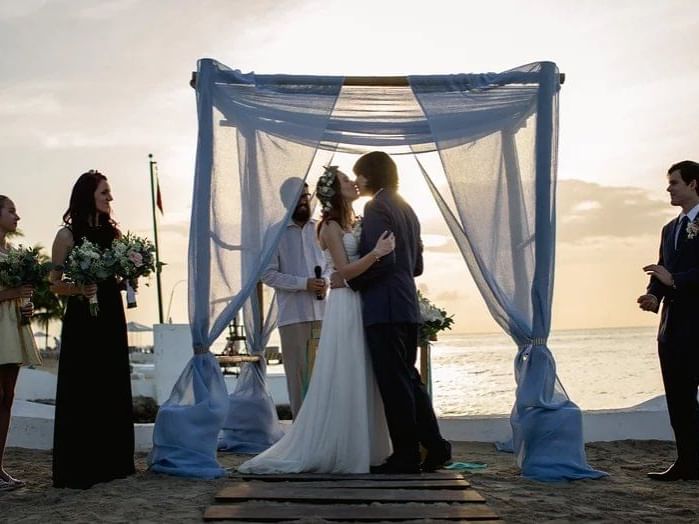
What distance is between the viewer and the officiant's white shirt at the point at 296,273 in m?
6.96

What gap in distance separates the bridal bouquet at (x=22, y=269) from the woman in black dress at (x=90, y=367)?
0.09 m

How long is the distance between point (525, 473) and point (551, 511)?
1146mm

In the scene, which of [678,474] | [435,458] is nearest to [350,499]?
[435,458]

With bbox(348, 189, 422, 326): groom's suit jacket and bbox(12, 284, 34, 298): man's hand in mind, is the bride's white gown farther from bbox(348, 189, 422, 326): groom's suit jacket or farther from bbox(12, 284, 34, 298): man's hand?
bbox(12, 284, 34, 298): man's hand

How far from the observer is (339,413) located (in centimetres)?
581

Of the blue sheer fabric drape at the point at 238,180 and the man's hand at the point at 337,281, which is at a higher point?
the blue sheer fabric drape at the point at 238,180

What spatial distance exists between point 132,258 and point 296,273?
167 centimetres

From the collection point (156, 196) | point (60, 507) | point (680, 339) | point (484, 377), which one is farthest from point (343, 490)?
point (484, 377)

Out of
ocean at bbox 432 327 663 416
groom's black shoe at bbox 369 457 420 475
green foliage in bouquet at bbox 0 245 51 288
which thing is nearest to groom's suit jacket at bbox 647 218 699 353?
groom's black shoe at bbox 369 457 420 475

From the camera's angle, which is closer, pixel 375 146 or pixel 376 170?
pixel 376 170

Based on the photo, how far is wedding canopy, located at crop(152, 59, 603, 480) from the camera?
610cm

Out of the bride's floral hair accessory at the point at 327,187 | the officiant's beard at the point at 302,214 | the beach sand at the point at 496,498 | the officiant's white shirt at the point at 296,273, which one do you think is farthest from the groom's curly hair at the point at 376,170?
the beach sand at the point at 496,498

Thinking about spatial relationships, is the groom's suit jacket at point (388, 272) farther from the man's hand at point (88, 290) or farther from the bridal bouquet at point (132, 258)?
the man's hand at point (88, 290)

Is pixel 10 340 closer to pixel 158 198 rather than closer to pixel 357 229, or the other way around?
pixel 357 229
